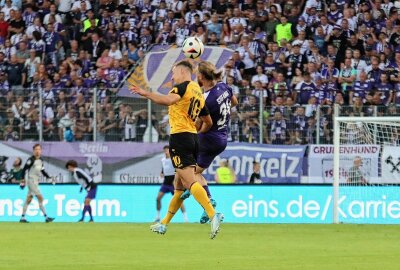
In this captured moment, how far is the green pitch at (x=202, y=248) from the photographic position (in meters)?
12.1

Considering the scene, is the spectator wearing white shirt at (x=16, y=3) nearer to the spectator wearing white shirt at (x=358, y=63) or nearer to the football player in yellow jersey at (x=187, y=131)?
the spectator wearing white shirt at (x=358, y=63)

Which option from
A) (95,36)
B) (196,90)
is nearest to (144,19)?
(95,36)

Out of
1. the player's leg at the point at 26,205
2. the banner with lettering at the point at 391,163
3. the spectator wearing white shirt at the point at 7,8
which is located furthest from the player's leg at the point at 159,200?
the spectator wearing white shirt at the point at 7,8

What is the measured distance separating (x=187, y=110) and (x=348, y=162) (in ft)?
36.9

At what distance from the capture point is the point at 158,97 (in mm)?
13148

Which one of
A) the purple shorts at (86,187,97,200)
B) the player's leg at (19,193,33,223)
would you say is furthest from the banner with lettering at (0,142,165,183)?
the player's leg at (19,193,33,223)

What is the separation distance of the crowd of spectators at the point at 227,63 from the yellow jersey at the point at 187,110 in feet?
39.6

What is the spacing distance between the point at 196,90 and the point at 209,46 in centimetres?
1576

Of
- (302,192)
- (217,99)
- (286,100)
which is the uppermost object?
(217,99)

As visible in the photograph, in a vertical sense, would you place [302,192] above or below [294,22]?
below

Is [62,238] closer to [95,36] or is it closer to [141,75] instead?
[141,75]

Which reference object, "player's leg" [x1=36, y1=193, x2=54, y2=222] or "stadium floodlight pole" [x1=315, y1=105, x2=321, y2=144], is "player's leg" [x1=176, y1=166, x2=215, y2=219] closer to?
"player's leg" [x1=36, y1=193, x2=54, y2=222]

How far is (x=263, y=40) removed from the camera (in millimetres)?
30297

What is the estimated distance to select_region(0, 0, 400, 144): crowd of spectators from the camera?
2708 centimetres
